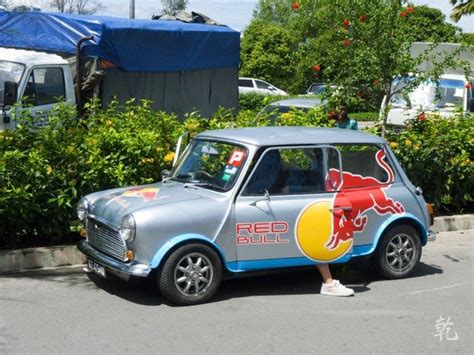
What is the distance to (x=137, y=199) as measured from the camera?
706 centimetres

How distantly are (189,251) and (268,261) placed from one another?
828mm

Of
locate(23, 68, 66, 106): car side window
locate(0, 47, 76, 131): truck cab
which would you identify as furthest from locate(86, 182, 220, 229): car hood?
locate(23, 68, 66, 106): car side window

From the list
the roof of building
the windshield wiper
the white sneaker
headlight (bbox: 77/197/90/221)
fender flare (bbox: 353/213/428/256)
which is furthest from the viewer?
the roof of building

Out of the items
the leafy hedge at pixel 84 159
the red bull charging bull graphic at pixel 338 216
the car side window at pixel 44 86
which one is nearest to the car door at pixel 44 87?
the car side window at pixel 44 86

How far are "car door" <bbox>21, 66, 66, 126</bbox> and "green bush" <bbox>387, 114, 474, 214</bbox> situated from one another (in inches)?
218

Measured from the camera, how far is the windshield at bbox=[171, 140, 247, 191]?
7.23 metres

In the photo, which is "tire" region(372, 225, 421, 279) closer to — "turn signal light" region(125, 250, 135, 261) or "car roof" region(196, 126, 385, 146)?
"car roof" region(196, 126, 385, 146)

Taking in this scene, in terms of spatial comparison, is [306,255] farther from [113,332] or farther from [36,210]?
[36,210]

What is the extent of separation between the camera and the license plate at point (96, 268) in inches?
274

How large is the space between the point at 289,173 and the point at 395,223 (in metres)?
1.32

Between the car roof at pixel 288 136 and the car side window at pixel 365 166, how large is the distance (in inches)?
3.3

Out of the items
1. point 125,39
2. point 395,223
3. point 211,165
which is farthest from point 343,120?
point 125,39

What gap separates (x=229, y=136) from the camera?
7.64 m

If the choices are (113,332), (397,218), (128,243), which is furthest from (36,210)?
(397,218)
